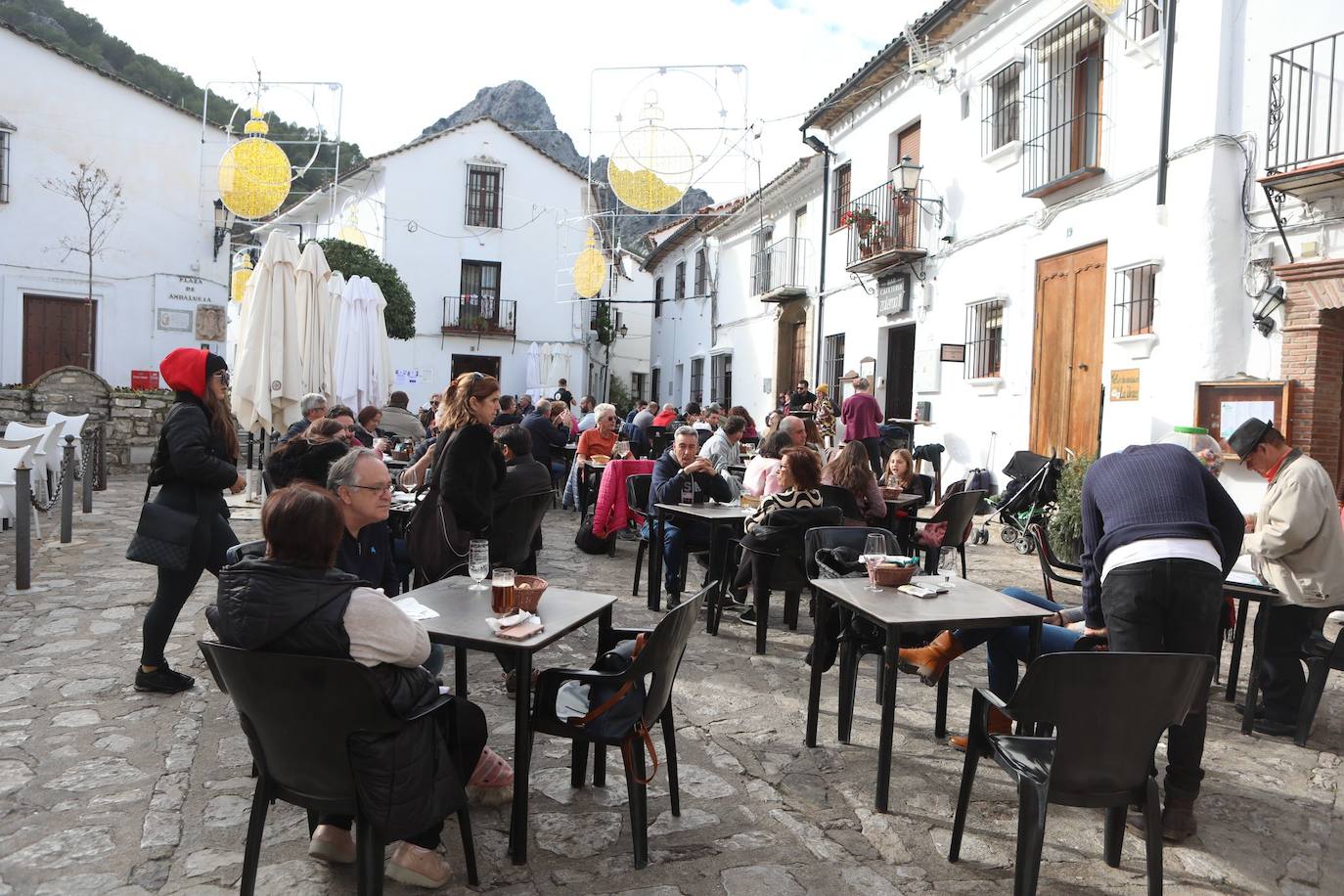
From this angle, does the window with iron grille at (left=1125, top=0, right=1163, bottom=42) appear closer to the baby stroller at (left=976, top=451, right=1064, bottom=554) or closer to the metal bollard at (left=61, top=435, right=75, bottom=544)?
the baby stroller at (left=976, top=451, right=1064, bottom=554)

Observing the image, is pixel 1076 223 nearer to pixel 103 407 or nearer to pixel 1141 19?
pixel 1141 19

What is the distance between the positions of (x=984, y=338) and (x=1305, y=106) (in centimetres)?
493

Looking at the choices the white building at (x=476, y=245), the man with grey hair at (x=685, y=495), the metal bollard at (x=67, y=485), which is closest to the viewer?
the man with grey hair at (x=685, y=495)

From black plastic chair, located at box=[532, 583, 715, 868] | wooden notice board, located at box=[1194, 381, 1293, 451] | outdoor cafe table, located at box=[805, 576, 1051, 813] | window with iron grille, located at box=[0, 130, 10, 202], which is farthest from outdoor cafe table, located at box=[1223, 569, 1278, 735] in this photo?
window with iron grille, located at box=[0, 130, 10, 202]

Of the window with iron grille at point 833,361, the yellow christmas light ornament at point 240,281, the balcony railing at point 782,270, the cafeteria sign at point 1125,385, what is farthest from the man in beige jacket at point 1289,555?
the yellow christmas light ornament at point 240,281

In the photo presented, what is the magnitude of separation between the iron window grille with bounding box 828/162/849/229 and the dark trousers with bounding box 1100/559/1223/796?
13.5m

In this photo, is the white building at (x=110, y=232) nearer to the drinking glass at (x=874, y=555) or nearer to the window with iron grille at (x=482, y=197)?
the window with iron grille at (x=482, y=197)

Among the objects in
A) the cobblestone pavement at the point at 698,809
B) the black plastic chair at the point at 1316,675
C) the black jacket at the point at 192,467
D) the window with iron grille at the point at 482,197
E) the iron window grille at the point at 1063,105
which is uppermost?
the window with iron grille at the point at 482,197

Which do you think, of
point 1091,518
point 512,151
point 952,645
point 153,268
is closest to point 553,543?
point 952,645

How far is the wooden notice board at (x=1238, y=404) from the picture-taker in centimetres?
723

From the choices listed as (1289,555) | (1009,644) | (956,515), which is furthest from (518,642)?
(956,515)

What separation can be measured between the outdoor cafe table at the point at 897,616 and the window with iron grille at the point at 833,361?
487 inches

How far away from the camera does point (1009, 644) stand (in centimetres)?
389

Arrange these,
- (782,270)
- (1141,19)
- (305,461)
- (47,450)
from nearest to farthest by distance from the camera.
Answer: (305,461) < (47,450) < (1141,19) < (782,270)
